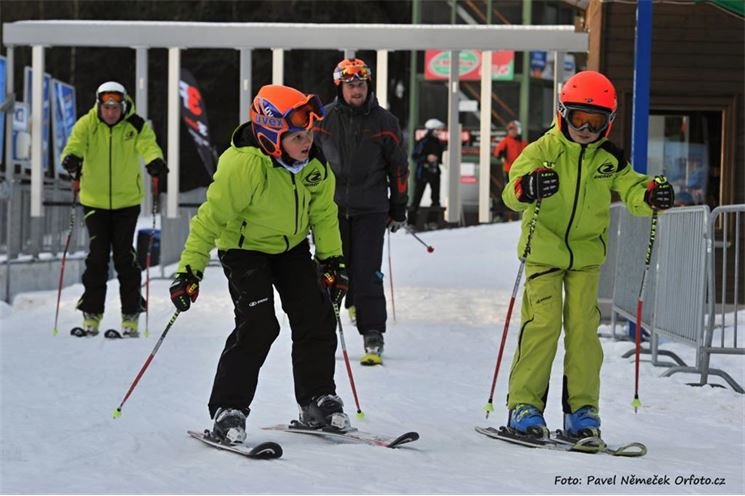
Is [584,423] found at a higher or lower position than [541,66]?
lower

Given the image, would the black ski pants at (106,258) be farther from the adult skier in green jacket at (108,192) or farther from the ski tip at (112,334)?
the ski tip at (112,334)

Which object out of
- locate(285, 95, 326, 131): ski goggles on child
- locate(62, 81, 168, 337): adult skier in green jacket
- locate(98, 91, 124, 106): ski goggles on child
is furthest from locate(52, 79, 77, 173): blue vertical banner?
locate(285, 95, 326, 131): ski goggles on child

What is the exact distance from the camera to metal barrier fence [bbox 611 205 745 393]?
7781 mm

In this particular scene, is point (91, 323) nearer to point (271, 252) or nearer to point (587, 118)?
point (271, 252)

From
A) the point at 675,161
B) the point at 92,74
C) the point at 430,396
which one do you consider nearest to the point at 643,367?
the point at 430,396

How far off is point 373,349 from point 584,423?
2892 mm

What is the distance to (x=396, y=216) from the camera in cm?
884

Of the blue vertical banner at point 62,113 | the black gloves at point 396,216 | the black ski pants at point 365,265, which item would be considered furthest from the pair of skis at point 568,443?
the blue vertical banner at point 62,113

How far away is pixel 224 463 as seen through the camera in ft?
16.3

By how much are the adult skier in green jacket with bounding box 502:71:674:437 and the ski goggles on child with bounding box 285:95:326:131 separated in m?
0.88

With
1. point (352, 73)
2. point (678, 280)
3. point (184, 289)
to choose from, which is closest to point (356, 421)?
point (184, 289)

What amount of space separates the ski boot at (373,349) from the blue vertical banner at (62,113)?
11.7 metres

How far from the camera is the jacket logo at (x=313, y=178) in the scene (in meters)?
5.52

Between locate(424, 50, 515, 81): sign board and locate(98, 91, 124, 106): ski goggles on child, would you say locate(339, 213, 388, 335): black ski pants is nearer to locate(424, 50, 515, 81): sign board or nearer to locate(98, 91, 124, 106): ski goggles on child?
locate(98, 91, 124, 106): ski goggles on child
